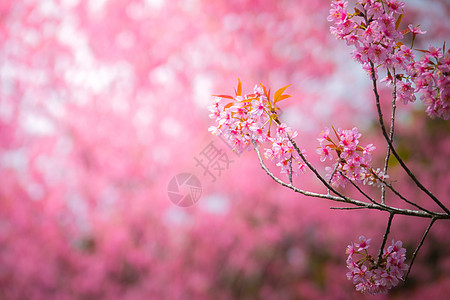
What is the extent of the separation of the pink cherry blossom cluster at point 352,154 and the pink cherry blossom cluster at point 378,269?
14cm

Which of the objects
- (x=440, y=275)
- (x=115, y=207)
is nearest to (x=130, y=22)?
(x=115, y=207)

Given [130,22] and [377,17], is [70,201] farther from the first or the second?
[377,17]

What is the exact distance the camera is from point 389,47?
2.63ft

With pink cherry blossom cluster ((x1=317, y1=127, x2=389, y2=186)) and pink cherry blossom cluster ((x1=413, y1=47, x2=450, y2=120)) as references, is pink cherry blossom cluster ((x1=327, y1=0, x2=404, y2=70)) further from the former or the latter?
pink cherry blossom cluster ((x1=317, y1=127, x2=389, y2=186))

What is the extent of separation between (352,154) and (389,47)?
240mm

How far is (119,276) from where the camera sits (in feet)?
10.3

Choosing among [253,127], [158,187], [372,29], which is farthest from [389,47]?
[158,187]

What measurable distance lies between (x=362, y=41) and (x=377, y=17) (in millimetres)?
56

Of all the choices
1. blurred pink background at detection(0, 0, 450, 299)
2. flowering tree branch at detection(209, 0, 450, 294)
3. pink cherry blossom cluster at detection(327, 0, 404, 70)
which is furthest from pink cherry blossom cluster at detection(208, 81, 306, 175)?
blurred pink background at detection(0, 0, 450, 299)

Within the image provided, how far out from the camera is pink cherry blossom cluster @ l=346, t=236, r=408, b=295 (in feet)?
2.66

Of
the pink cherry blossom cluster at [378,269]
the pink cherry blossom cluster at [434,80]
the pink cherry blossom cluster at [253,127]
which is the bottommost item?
the pink cherry blossom cluster at [378,269]

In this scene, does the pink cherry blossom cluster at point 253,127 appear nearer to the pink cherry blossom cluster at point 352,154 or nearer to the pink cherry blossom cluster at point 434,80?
the pink cherry blossom cluster at point 352,154

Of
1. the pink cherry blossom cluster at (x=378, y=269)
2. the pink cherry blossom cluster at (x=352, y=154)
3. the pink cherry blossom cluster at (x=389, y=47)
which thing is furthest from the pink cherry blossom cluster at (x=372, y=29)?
the pink cherry blossom cluster at (x=378, y=269)

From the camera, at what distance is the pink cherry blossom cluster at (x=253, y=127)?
2.76 ft
